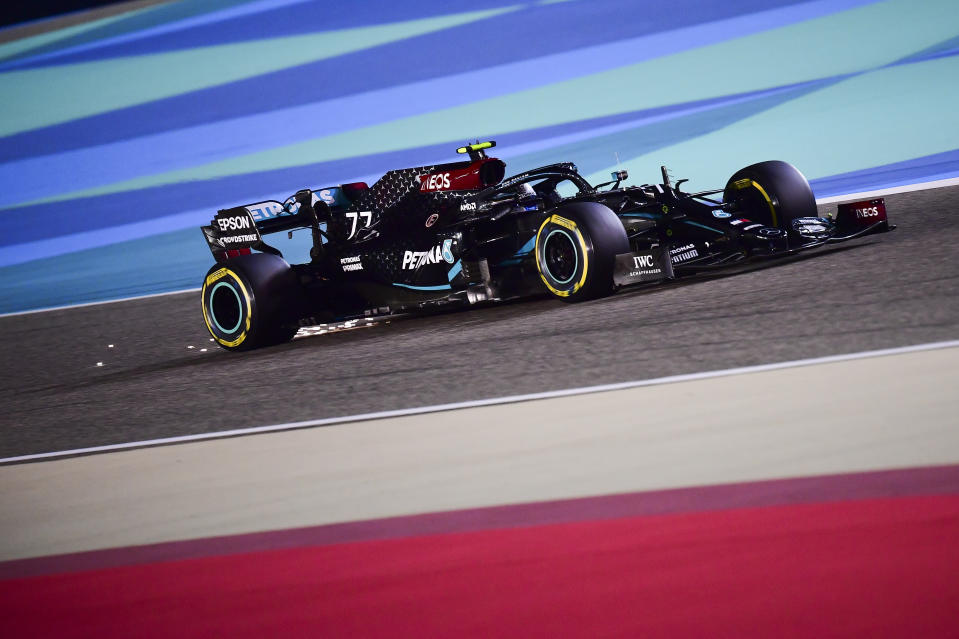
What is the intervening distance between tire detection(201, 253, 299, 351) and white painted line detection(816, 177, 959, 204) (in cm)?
726

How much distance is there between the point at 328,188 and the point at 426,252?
132 centimetres

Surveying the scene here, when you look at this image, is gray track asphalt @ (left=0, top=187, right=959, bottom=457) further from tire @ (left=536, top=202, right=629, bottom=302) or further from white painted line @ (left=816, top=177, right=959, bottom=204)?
white painted line @ (left=816, top=177, right=959, bottom=204)

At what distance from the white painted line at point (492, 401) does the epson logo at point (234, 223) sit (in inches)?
152

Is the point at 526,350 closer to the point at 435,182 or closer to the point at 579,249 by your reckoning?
the point at 579,249

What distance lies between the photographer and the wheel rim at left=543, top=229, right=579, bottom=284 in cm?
792

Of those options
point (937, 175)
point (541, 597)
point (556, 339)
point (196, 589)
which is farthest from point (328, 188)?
point (937, 175)

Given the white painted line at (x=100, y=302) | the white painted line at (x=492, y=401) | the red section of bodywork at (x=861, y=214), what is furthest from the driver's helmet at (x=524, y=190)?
the white painted line at (x=100, y=302)

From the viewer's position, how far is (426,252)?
8867 millimetres

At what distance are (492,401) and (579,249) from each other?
8.24ft

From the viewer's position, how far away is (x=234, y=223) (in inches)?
384

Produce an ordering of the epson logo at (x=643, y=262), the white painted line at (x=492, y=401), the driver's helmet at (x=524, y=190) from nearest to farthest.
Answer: the white painted line at (x=492, y=401) → the epson logo at (x=643, y=262) → the driver's helmet at (x=524, y=190)

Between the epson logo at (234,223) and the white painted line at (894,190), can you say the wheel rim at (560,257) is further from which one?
the white painted line at (894,190)

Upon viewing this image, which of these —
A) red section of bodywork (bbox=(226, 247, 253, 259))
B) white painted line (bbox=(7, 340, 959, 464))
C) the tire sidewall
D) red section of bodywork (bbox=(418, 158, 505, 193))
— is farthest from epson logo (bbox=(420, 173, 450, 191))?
white painted line (bbox=(7, 340, 959, 464))

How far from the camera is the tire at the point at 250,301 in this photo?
908 cm
